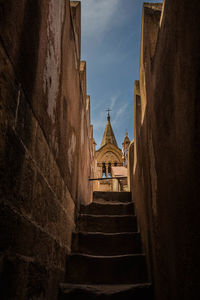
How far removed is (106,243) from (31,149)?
256 centimetres

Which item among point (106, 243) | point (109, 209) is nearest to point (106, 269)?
point (106, 243)

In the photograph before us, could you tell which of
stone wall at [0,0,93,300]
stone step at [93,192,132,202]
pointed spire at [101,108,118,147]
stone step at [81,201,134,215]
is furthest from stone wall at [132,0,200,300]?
pointed spire at [101,108,118,147]

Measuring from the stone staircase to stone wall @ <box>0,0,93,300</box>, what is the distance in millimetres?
372

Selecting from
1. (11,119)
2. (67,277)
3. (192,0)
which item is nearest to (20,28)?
(11,119)

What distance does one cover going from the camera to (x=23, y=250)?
142 centimetres

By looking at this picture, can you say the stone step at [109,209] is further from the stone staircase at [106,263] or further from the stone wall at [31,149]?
the stone wall at [31,149]

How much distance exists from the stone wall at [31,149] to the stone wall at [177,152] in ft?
3.11

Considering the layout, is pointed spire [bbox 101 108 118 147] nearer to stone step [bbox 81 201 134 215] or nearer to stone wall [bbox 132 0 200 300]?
stone step [bbox 81 201 134 215]

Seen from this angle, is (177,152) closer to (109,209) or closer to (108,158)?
(109,209)

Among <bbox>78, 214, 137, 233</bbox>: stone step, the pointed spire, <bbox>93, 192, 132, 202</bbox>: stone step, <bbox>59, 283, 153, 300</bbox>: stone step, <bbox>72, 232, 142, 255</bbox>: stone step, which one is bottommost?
<bbox>59, 283, 153, 300</bbox>: stone step

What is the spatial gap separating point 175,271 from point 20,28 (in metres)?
1.87

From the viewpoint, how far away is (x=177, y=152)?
5.23 ft

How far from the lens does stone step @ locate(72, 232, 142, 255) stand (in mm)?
3555

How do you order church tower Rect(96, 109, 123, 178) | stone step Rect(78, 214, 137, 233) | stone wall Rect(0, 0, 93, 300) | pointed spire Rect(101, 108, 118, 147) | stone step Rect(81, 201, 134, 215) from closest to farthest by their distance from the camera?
stone wall Rect(0, 0, 93, 300)
stone step Rect(78, 214, 137, 233)
stone step Rect(81, 201, 134, 215)
church tower Rect(96, 109, 123, 178)
pointed spire Rect(101, 108, 118, 147)
